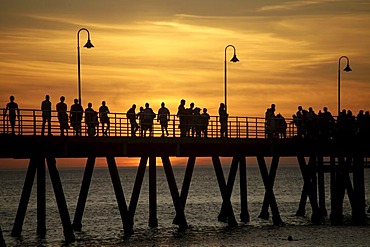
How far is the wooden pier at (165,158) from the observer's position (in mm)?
39906

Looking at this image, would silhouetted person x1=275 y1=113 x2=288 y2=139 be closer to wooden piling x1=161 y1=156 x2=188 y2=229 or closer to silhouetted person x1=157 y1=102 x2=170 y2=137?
wooden piling x1=161 y1=156 x2=188 y2=229

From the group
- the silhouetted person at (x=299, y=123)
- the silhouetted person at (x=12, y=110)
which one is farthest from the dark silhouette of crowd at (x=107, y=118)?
the silhouetted person at (x=299, y=123)

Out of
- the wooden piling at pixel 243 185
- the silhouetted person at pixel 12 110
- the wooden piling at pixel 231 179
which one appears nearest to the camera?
the silhouetted person at pixel 12 110

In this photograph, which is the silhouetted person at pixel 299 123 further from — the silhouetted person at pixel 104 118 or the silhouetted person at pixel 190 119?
the silhouetted person at pixel 104 118

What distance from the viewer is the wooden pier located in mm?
39906

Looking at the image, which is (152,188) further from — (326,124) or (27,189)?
(326,124)

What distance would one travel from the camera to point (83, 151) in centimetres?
4103

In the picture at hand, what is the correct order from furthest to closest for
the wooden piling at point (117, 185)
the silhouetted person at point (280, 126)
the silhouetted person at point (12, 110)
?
the silhouetted person at point (280, 126) → the wooden piling at point (117, 185) → the silhouetted person at point (12, 110)

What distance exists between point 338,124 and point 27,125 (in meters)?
18.0

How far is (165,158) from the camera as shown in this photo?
44.7 metres

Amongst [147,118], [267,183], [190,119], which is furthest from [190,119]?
[267,183]

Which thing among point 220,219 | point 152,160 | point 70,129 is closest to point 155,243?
point 152,160

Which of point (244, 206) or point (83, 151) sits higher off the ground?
→ point (83, 151)

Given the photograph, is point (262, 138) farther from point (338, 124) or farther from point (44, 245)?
point (44, 245)
